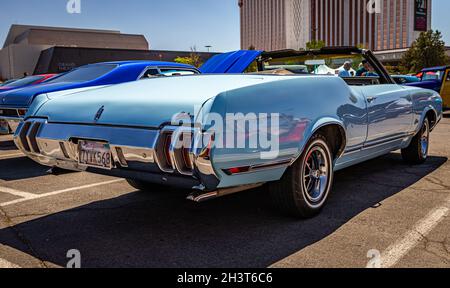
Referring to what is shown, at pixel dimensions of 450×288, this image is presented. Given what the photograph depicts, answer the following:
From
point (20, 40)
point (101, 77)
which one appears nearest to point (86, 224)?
point (101, 77)

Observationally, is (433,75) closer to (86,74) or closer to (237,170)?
(86,74)

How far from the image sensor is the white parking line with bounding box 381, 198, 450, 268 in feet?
9.24

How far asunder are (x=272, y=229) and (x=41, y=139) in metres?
1.87

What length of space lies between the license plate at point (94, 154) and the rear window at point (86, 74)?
144 inches

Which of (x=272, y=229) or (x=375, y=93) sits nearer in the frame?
(x=272, y=229)

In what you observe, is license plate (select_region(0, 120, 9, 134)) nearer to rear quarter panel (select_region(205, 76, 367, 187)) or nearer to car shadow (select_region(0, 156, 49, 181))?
car shadow (select_region(0, 156, 49, 181))

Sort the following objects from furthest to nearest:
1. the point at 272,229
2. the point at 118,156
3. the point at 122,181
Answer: the point at 122,181 → the point at 272,229 → the point at 118,156

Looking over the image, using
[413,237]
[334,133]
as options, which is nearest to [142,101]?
[334,133]

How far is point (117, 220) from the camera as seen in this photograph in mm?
3691

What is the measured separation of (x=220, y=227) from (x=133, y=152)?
36.7 inches

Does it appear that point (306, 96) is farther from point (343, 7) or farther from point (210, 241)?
point (343, 7)

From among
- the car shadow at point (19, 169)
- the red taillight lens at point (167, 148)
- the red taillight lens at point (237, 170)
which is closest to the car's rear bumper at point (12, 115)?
the car shadow at point (19, 169)

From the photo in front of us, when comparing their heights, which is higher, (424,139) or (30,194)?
(424,139)

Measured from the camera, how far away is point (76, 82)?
21.8 feet
